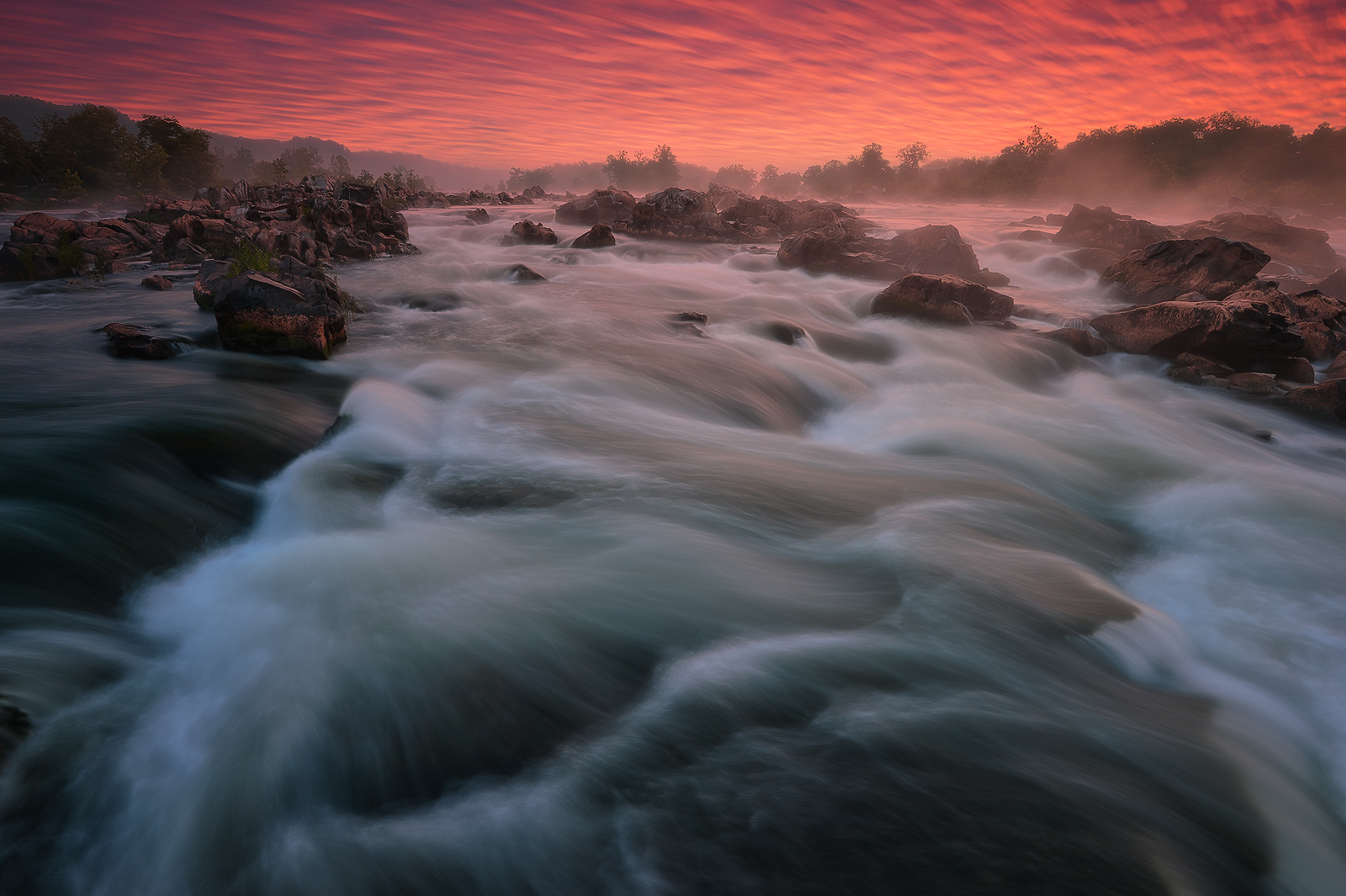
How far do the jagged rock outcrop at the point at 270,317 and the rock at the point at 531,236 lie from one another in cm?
1411

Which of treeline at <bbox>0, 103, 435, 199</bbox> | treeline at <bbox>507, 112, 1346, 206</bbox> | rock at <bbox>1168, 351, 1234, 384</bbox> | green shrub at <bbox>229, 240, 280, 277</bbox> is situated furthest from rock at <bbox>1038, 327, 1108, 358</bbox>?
treeline at <bbox>507, 112, 1346, 206</bbox>

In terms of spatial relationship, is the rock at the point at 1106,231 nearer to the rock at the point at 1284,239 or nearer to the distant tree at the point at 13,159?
the rock at the point at 1284,239

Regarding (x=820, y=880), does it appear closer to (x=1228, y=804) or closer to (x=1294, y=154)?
(x=1228, y=804)

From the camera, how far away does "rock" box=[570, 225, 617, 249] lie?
2017cm

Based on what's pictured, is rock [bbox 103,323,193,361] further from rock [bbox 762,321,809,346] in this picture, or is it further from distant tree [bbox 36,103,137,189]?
distant tree [bbox 36,103,137,189]

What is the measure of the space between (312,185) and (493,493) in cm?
2747

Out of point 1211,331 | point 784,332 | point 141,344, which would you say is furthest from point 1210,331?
point 141,344

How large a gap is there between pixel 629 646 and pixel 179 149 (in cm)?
6524

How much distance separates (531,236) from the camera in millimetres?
20812

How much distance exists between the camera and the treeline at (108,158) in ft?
127

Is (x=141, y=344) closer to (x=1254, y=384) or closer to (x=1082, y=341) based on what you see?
(x=1082, y=341)

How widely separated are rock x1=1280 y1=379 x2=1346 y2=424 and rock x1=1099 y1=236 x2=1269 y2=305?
429cm

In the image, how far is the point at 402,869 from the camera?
222cm

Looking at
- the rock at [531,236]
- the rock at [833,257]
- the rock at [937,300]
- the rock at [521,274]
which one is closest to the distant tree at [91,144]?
the rock at [531,236]
